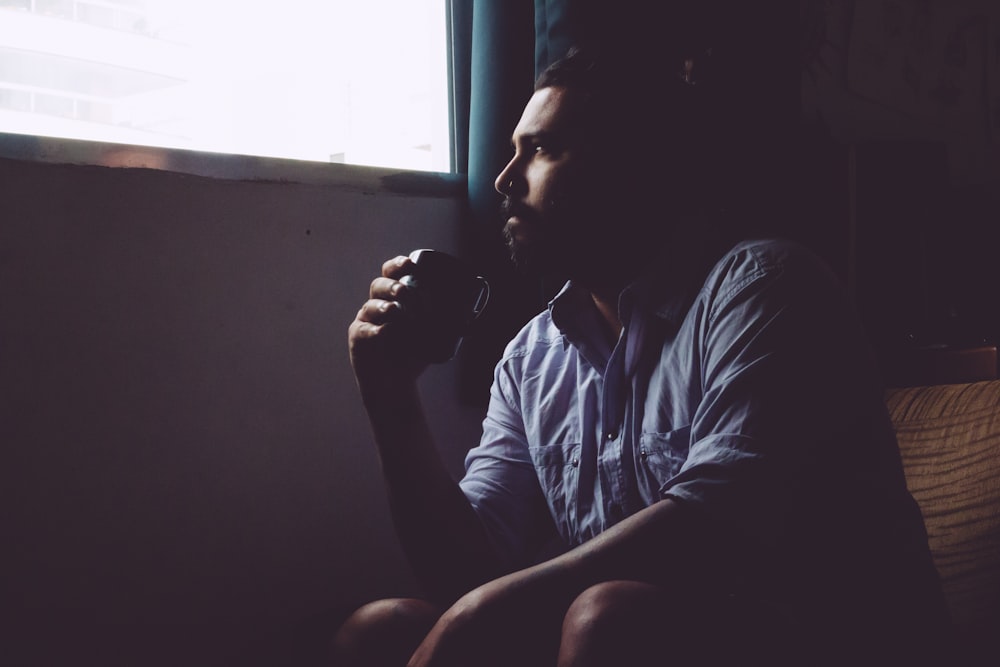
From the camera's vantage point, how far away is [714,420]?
886 mm

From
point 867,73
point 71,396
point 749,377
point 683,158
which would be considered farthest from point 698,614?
point 867,73

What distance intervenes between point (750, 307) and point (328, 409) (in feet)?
2.36

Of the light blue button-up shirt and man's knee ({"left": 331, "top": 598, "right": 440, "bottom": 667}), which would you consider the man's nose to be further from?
man's knee ({"left": 331, "top": 598, "right": 440, "bottom": 667})

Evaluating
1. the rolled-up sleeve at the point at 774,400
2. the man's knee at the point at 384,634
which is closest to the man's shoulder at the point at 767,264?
the rolled-up sleeve at the point at 774,400

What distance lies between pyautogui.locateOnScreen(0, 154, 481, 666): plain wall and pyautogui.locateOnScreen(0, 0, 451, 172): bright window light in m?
0.12

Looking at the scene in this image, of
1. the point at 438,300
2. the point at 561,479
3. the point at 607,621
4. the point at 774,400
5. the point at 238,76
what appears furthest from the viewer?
the point at 238,76

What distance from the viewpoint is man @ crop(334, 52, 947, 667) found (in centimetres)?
83

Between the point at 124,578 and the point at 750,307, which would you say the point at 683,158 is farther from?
the point at 124,578

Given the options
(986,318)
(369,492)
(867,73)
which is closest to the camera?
(369,492)

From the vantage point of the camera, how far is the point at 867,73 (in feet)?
7.27

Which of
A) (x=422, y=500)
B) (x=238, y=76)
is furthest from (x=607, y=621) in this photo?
(x=238, y=76)

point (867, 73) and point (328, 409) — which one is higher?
point (867, 73)

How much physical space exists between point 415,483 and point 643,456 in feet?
0.96

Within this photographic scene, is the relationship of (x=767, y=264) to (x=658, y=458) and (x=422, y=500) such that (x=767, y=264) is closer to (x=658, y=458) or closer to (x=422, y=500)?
(x=658, y=458)
